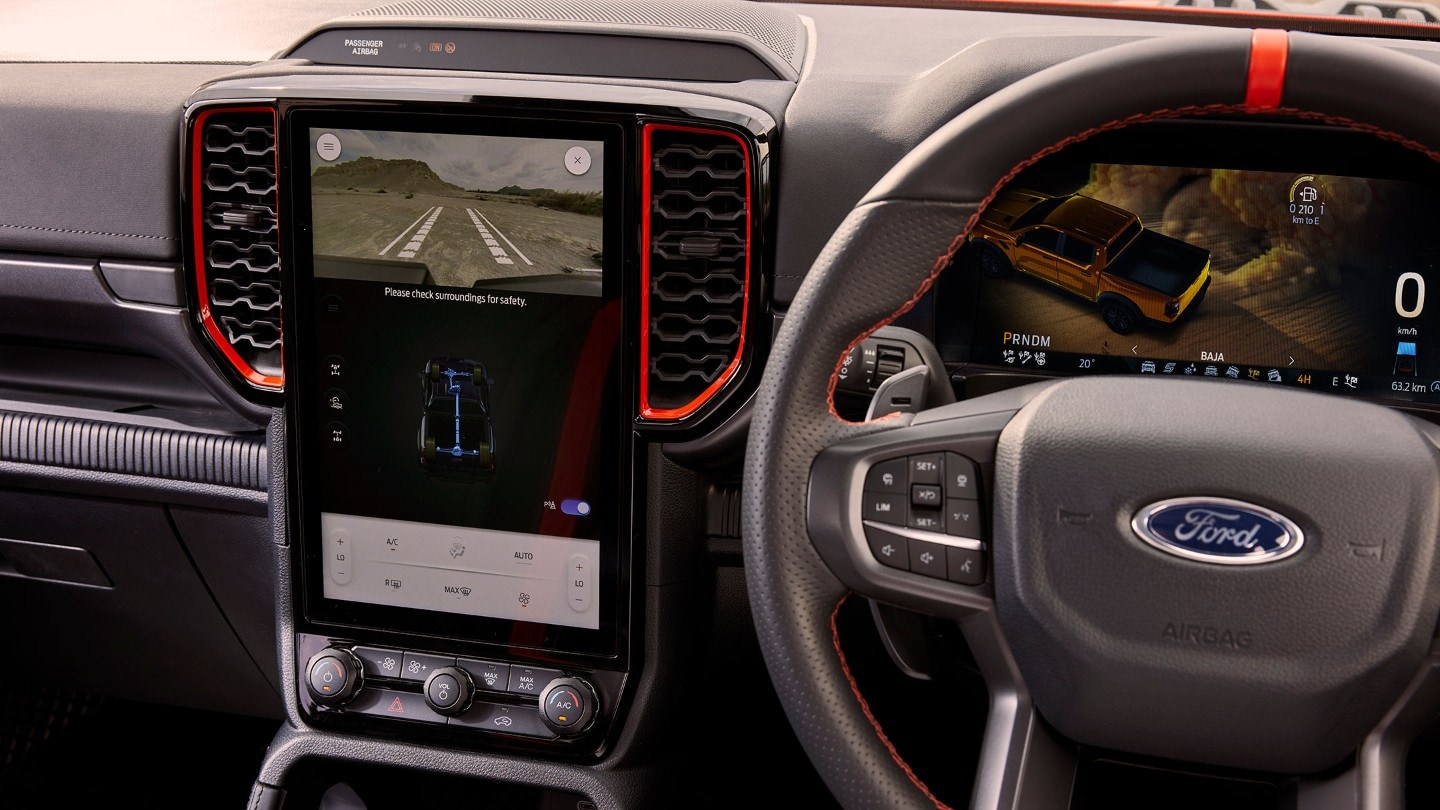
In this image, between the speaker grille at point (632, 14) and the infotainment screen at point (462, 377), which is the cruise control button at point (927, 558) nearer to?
the infotainment screen at point (462, 377)

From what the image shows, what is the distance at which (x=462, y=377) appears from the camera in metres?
1.49

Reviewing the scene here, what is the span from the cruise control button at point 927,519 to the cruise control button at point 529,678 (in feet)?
2.28

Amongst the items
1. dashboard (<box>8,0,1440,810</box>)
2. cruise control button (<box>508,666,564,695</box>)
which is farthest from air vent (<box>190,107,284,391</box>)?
cruise control button (<box>508,666,564,695</box>)

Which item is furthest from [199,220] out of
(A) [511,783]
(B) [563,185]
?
(A) [511,783]

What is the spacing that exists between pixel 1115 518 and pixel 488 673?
34.3 inches

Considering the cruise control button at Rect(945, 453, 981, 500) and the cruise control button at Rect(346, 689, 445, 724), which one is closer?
the cruise control button at Rect(945, 453, 981, 500)

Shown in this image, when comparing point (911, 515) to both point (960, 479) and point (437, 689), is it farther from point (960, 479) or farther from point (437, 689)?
point (437, 689)

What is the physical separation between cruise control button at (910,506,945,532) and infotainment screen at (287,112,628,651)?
0.54 m

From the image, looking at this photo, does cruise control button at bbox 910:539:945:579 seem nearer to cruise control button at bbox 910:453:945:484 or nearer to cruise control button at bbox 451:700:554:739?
cruise control button at bbox 910:453:945:484

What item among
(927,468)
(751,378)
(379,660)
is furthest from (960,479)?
(379,660)

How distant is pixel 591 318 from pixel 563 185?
0.50 ft

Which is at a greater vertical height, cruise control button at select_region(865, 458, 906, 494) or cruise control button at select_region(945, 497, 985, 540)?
cruise control button at select_region(865, 458, 906, 494)

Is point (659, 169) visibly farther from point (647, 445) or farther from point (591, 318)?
point (647, 445)

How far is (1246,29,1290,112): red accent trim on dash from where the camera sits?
2.89ft
